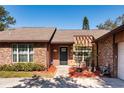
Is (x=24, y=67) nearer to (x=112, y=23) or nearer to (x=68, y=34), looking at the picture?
(x=68, y=34)

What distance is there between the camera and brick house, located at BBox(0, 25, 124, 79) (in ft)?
46.9

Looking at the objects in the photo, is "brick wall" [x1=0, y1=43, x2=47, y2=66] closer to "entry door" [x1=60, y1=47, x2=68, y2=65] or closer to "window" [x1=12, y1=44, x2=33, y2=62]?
"window" [x1=12, y1=44, x2=33, y2=62]

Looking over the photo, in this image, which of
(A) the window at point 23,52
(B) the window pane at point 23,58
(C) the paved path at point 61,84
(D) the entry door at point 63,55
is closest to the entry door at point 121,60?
(C) the paved path at point 61,84

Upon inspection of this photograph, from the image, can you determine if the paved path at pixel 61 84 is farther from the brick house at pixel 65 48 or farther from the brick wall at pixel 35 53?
the brick wall at pixel 35 53

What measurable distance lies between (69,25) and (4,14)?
14313 millimetres

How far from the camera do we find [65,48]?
23.2m

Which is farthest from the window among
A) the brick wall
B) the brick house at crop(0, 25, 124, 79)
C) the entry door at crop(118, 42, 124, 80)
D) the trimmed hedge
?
the entry door at crop(118, 42, 124, 80)

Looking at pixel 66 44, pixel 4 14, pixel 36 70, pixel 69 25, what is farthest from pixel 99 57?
pixel 4 14

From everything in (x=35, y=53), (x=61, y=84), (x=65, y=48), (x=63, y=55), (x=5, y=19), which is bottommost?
(x=61, y=84)

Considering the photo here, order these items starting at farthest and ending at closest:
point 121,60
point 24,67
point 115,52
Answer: point 24,67 < point 115,52 < point 121,60

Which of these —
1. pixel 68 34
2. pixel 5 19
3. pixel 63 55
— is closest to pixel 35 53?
pixel 63 55

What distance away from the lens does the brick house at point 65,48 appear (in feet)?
46.9
